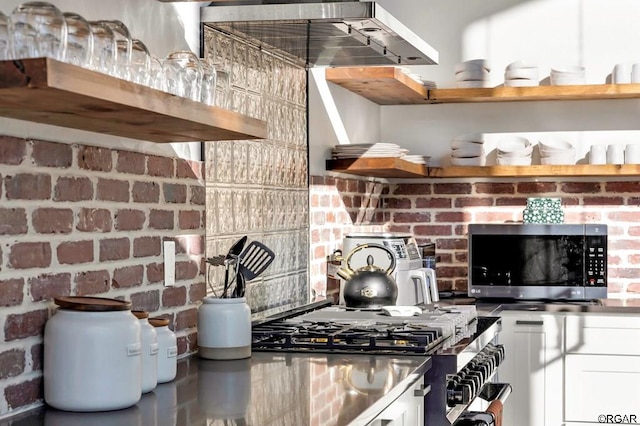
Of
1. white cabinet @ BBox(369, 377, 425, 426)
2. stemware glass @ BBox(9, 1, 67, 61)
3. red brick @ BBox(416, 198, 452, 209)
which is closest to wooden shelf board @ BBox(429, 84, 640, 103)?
red brick @ BBox(416, 198, 452, 209)

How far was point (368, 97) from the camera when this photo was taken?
503 centimetres

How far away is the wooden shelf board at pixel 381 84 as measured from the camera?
4.34 meters

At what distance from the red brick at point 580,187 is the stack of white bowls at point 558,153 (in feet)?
0.60

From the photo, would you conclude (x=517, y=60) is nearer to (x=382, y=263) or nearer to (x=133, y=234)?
(x=382, y=263)

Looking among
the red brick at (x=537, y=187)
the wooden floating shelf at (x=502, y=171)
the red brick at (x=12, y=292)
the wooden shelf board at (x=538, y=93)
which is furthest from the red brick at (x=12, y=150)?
the red brick at (x=537, y=187)

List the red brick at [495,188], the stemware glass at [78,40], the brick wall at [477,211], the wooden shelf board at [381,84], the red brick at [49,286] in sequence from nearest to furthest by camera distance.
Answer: the stemware glass at [78,40]
the red brick at [49,286]
the wooden shelf board at [381,84]
the brick wall at [477,211]
the red brick at [495,188]

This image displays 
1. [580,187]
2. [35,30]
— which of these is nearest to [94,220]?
[35,30]

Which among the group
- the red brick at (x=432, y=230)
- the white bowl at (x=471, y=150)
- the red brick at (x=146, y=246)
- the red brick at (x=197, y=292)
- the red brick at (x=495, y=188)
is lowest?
the red brick at (x=197, y=292)

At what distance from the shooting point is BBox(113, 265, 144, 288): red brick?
2.47m

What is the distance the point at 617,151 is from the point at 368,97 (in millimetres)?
1250

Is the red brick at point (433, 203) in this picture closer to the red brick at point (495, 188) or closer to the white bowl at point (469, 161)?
the red brick at point (495, 188)

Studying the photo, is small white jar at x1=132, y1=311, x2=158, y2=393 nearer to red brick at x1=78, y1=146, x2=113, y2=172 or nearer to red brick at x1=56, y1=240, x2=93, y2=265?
red brick at x1=56, y1=240, x2=93, y2=265

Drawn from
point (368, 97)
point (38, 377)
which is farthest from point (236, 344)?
point (368, 97)

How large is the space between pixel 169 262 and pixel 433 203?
9.22ft
